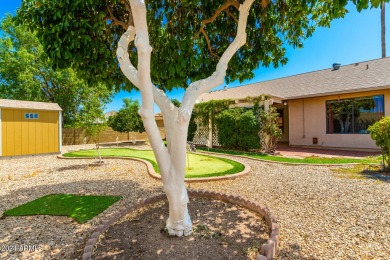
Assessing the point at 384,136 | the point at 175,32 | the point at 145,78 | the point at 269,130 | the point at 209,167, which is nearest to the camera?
the point at 145,78

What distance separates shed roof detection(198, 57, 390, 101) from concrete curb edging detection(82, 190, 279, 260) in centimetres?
1097

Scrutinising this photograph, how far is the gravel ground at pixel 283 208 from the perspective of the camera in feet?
8.89

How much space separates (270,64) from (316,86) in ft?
34.4

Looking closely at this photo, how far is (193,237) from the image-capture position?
286 centimetres

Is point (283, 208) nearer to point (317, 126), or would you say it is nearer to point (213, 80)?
point (213, 80)

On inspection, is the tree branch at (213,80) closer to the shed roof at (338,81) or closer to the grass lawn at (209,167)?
the grass lawn at (209,167)

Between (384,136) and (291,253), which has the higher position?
(384,136)

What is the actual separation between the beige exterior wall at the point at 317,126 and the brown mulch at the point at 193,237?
11.7 metres

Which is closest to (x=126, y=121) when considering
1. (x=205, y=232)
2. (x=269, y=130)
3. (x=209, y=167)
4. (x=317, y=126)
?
(x=269, y=130)

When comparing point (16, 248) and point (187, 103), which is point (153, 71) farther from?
point (16, 248)

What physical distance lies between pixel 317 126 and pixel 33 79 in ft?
85.8

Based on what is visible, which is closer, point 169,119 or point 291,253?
point 291,253

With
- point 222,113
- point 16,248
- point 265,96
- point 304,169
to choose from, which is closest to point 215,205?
point 16,248

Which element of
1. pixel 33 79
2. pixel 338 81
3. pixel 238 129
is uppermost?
pixel 33 79
